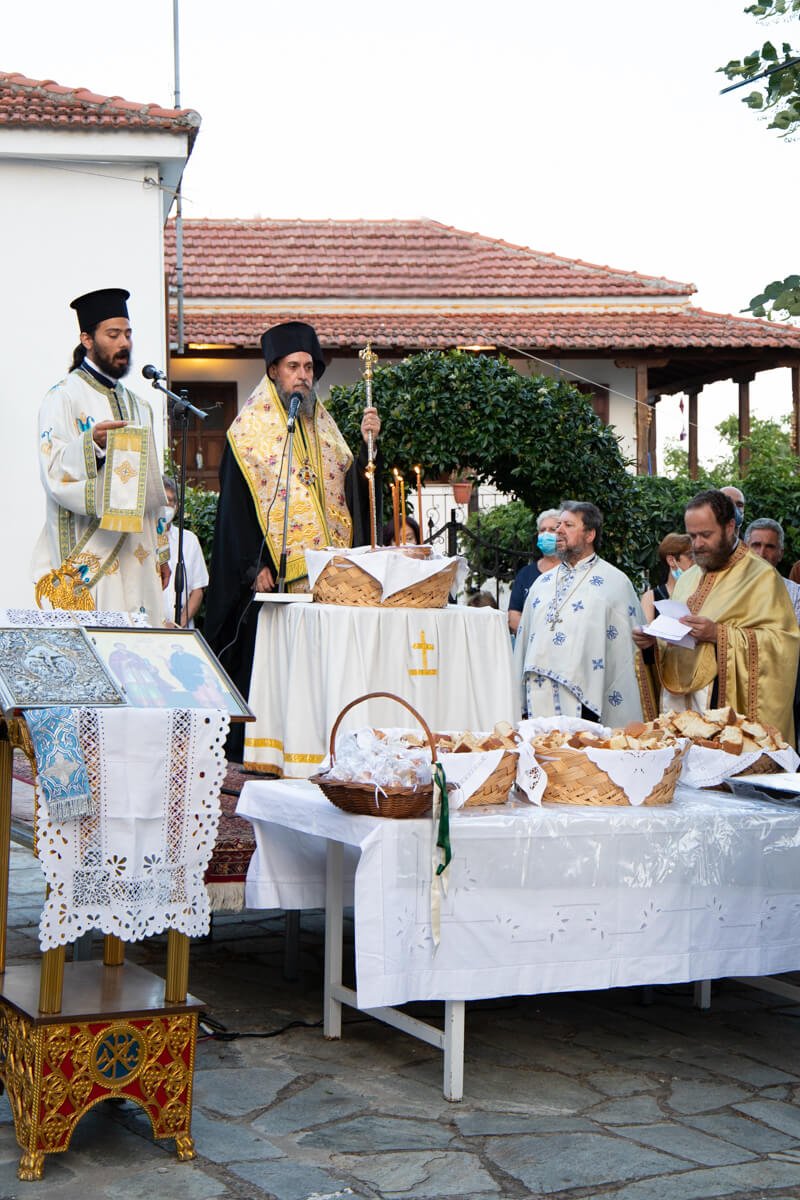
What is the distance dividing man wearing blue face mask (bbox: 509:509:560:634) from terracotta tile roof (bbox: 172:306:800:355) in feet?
29.8

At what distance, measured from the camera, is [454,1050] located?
4.18 m

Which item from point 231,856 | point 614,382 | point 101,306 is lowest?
point 231,856

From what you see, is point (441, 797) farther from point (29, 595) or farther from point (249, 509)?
point (29, 595)

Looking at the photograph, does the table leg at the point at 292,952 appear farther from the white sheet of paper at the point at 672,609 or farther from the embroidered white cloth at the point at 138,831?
the white sheet of paper at the point at 672,609

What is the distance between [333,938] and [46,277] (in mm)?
10871

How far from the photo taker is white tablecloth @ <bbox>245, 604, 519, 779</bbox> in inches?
229

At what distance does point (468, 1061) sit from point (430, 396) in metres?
8.18

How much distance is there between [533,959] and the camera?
424 centimetres

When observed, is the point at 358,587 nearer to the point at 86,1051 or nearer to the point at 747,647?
the point at 747,647

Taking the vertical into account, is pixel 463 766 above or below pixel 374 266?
below

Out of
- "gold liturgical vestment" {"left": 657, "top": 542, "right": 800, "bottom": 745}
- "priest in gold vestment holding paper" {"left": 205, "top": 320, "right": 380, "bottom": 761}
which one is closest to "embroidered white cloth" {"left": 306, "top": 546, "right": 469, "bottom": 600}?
"priest in gold vestment holding paper" {"left": 205, "top": 320, "right": 380, "bottom": 761}

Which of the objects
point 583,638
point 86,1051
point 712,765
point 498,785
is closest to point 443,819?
point 498,785

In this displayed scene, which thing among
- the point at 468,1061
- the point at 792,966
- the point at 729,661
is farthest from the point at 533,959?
the point at 729,661

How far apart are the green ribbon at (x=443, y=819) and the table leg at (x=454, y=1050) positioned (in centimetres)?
40
